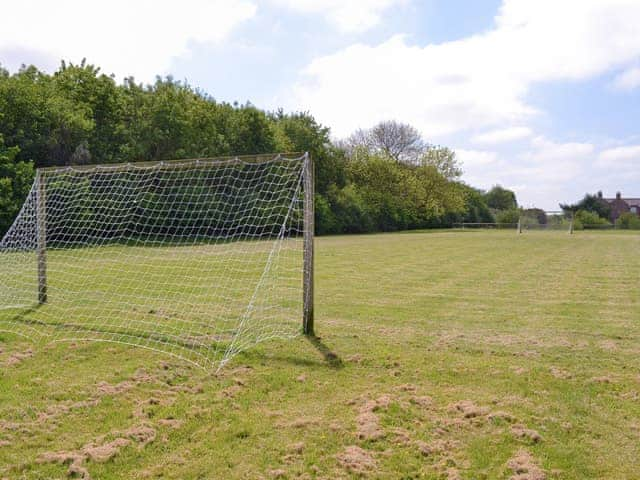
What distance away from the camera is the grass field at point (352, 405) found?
10.4 feet

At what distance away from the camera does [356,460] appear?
10.4ft

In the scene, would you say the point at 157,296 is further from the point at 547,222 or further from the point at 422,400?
the point at 547,222

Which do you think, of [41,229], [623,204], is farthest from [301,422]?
[623,204]

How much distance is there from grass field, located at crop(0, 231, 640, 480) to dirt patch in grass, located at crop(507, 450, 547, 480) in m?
0.01

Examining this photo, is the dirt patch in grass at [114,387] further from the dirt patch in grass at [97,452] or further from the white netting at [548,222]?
the white netting at [548,222]

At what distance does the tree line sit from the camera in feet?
68.0

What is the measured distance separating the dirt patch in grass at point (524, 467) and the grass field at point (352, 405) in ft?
0.04

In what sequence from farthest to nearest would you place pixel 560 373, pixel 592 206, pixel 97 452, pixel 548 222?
pixel 592 206, pixel 548 222, pixel 560 373, pixel 97 452

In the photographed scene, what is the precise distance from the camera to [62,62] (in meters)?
25.8

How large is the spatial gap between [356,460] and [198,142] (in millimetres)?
26781

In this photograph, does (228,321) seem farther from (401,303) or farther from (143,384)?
(401,303)

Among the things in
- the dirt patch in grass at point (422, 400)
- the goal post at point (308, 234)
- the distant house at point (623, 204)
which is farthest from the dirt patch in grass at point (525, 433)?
the distant house at point (623, 204)

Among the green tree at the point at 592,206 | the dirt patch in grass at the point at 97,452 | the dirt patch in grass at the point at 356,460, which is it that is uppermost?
the green tree at the point at 592,206

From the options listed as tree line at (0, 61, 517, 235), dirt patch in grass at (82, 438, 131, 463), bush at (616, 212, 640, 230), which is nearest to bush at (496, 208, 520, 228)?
tree line at (0, 61, 517, 235)
